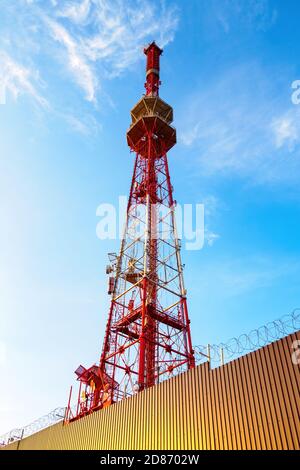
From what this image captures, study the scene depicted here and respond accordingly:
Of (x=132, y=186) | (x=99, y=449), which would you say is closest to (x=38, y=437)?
(x=99, y=449)

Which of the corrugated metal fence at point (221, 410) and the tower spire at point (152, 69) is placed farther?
the tower spire at point (152, 69)

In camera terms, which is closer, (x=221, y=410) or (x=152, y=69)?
(x=221, y=410)

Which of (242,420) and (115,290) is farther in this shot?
(115,290)

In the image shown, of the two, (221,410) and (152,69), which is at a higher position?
(152,69)

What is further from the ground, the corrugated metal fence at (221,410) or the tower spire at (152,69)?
the tower spire at (152,69)

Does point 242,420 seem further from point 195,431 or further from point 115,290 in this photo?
point 115,290

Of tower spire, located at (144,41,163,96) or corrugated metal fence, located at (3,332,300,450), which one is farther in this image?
tower spire, located at (144,41,163,96)

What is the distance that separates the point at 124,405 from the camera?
1980 cm

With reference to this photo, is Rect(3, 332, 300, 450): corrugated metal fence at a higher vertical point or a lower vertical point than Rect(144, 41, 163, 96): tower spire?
lower

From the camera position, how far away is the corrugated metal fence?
40.8 ft

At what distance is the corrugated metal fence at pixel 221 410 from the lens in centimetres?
1243

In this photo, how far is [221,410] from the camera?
1433cm

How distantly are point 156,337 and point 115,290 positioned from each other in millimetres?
6044

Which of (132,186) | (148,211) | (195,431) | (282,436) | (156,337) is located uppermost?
(132,186)
